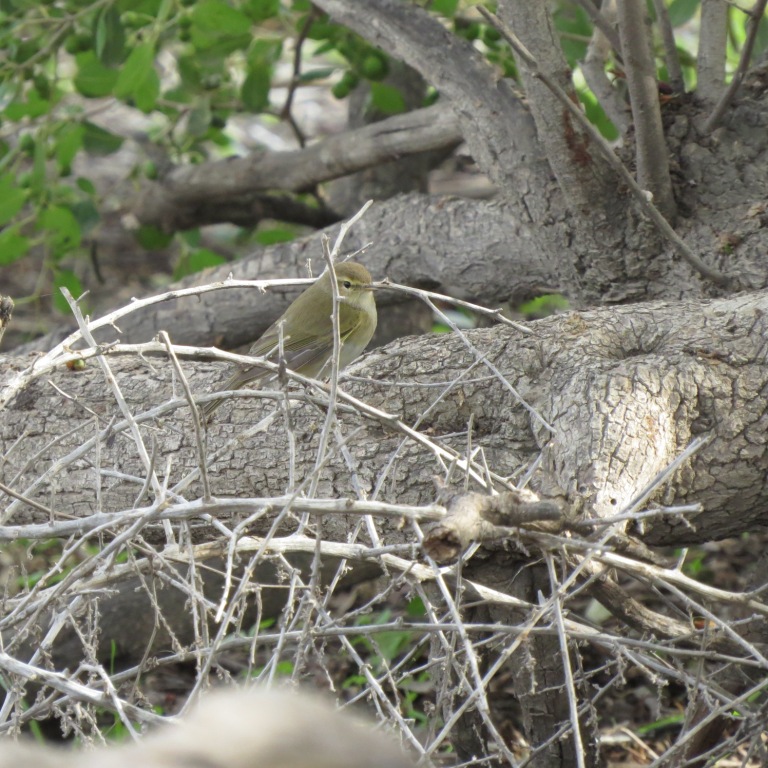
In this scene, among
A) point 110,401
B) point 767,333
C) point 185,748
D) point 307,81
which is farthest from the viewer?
point 307,81

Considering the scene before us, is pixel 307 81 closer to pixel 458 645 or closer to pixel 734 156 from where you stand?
pixel 734 156

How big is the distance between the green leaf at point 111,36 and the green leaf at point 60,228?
2.65 ft

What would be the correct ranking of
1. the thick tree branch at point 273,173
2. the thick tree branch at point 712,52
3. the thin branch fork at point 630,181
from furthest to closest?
the thick tree branch at point 273,173 < the thick tree branch at point 712,52 < the thin branch fork at point 630,181

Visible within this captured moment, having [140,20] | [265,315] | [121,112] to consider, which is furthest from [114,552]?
[121,112]

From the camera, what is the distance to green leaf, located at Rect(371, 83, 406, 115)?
5.43m

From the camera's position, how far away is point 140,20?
5.21m

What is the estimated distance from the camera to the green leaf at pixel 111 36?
483cm

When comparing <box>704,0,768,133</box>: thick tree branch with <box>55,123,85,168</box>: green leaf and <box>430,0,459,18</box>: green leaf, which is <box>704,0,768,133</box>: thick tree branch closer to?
<box>430,0,459,18</box>: green leaf

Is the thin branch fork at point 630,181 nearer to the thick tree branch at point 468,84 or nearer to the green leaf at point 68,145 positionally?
the thick tree branch at point 468,84

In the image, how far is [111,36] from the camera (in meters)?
4.87

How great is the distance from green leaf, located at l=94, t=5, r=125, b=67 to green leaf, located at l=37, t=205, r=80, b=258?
81 cm

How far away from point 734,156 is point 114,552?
9.32 feet

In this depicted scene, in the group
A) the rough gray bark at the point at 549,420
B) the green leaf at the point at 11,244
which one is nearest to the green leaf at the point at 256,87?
the green leaf at the point at 11,244

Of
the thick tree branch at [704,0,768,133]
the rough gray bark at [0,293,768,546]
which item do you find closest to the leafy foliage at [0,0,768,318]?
the thick tree branch at [704,0,768,133]
